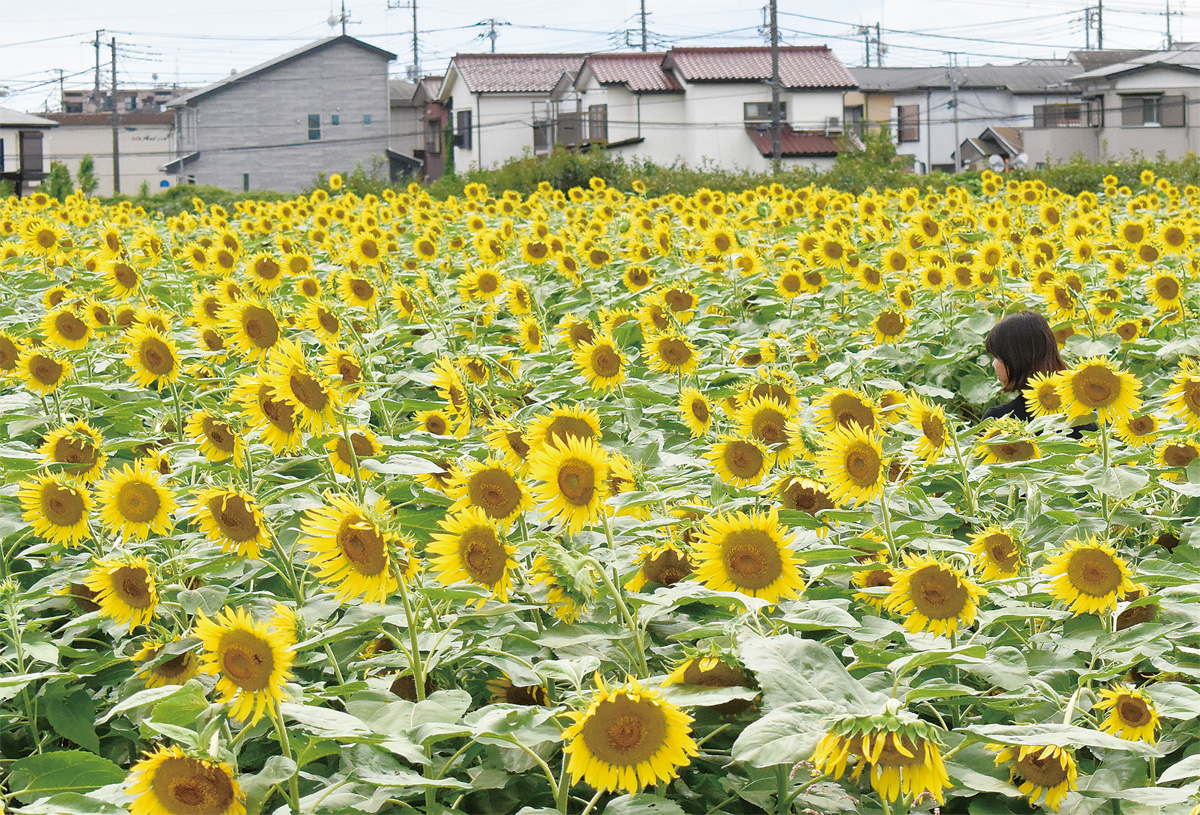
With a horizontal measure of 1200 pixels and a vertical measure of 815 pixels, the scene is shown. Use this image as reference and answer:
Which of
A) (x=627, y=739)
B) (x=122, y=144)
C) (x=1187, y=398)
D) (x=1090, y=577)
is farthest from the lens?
(x=122, y=144)

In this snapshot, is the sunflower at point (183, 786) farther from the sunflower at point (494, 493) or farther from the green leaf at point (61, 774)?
the sunflower at point (494, 493)

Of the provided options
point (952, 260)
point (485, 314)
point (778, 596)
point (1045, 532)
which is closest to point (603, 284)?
point (485, 314)

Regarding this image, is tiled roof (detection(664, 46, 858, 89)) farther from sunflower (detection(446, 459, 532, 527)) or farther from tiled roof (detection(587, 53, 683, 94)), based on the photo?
sunflower (detection(446, 459, 532, 527))

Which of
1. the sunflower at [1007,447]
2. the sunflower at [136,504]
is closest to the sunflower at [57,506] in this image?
the sunflower at [136,504]

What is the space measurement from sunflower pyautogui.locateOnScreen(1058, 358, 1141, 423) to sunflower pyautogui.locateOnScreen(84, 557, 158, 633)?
210 centimetres

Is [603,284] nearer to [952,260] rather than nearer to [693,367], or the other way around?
[952,260]

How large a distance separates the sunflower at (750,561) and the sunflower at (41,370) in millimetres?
Result: 2418

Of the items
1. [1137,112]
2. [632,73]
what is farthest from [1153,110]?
[632,73]

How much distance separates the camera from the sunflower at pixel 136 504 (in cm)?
265

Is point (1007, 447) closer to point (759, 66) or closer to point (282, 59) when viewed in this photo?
point (759, 66)

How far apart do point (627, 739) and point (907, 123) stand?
60.8 meters

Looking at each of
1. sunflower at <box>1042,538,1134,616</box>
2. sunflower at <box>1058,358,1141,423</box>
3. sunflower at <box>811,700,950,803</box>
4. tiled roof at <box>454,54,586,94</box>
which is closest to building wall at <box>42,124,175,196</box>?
tiled roof at <box>454,54,586,94</box>

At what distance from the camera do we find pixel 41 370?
3.78 metres

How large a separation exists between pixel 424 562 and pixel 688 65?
152ft
